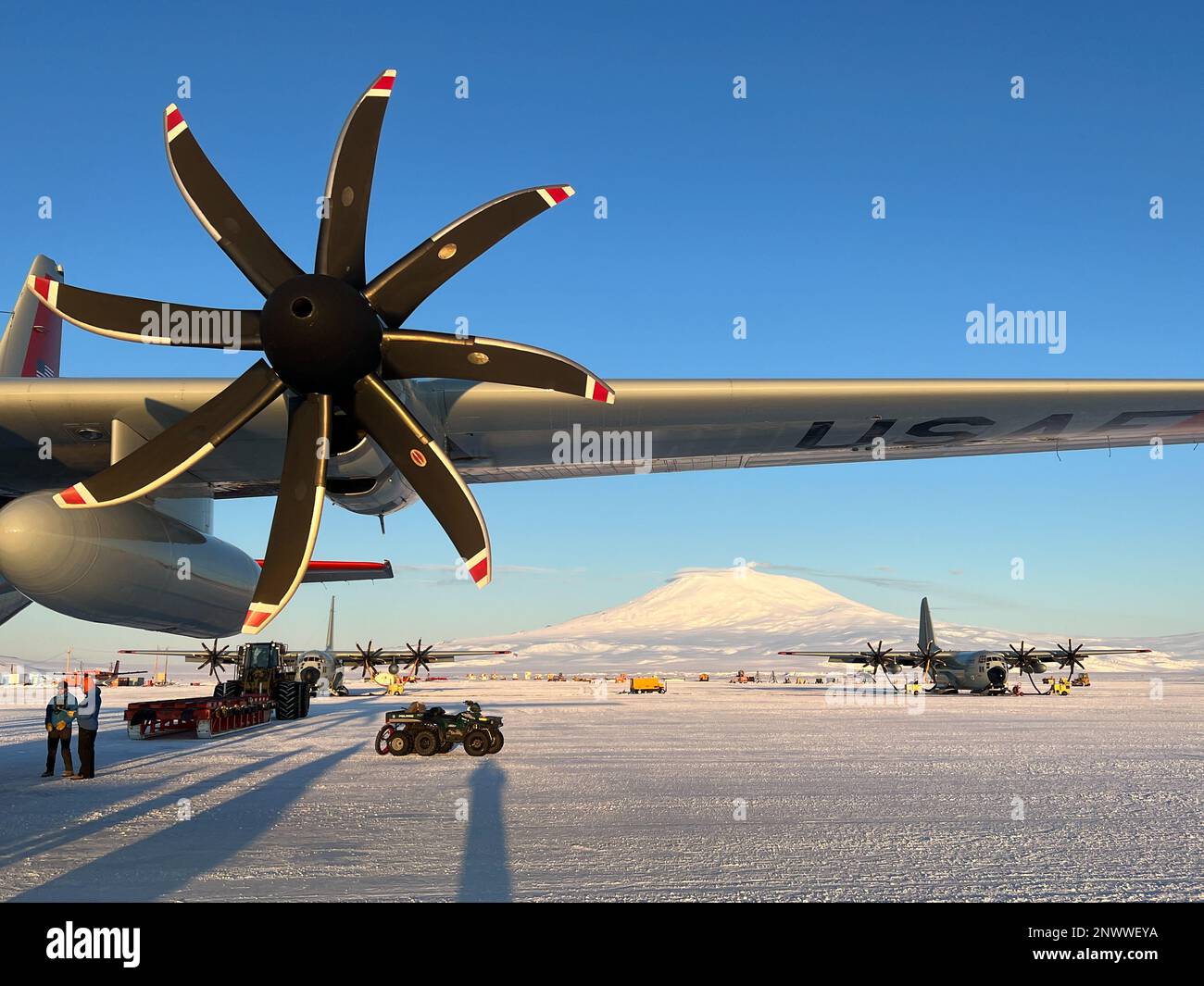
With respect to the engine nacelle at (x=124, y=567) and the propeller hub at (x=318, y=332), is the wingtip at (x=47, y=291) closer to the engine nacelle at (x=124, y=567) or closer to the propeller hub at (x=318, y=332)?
the engine nacelle at (x=124, y=567)

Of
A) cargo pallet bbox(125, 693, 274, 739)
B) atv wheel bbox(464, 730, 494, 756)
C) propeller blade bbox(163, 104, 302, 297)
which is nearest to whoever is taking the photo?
propeller blade bbox(163, 104, 302, 297)

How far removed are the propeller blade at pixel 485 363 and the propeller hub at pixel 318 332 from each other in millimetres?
344

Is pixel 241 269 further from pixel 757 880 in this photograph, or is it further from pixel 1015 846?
pixel 1015 846

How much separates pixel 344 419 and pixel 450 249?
6.43 ft

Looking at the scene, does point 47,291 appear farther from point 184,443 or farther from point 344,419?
point 344,419

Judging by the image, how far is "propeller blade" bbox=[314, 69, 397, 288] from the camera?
7906 mm

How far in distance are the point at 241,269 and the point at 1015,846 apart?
9.44m

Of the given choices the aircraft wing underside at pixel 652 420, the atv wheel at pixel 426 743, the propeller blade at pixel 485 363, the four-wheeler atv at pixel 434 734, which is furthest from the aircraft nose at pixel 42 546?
the atv wheel at pixel 426 743

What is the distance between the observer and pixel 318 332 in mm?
7523

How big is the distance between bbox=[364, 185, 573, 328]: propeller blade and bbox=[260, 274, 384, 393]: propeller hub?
1.24ft

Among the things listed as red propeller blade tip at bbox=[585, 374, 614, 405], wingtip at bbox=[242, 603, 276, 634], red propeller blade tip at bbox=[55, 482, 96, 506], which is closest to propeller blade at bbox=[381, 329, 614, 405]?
red propeller blade tip at bbox=[585, 374, 614, 405]

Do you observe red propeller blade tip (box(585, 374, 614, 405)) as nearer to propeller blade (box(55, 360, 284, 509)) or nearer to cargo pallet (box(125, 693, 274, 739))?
A: propeller blade (box(55, 360, 284, 509))
